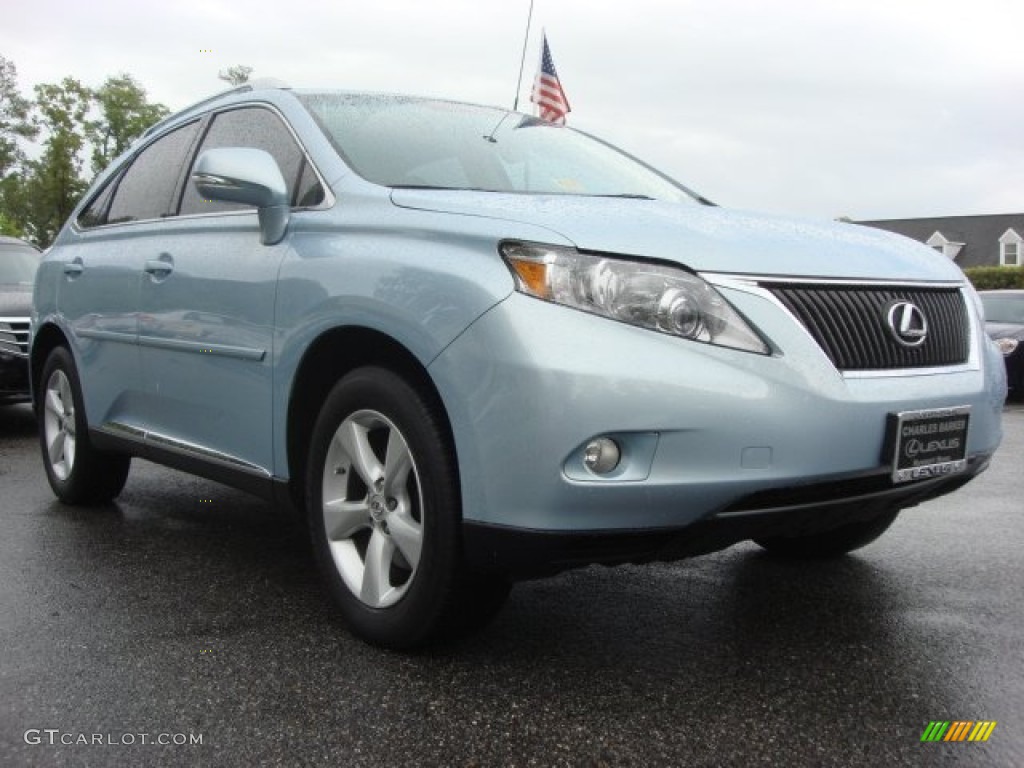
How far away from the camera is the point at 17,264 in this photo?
9.88m

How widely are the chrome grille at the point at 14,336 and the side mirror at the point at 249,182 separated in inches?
219

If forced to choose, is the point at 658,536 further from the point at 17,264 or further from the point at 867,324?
the point at 17,264

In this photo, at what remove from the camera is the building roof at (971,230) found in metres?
58.0

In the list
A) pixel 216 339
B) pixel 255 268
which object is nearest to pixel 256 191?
pixel 255 268

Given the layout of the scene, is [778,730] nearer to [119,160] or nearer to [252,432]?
[252,432]

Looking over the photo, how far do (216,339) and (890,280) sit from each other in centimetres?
218

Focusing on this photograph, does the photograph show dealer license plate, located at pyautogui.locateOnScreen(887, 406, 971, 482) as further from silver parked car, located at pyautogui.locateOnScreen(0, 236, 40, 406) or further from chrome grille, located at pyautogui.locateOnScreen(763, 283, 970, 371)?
silver parked car, located at pyautogui.locateOnScreen(0, 236, 40, 406)

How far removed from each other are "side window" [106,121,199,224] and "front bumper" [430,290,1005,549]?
7.79ft

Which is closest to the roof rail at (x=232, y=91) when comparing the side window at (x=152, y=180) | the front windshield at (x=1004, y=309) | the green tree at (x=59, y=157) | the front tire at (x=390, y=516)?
the side window at (x=152, y=180)

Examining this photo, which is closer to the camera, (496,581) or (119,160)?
(496,581)

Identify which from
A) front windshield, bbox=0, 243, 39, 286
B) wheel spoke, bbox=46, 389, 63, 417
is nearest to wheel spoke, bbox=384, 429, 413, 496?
wheel spoke, bbox=46, 389, 63, 417

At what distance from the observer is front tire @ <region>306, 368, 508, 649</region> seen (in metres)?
2.83

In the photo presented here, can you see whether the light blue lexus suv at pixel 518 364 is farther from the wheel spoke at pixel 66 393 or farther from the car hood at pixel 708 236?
→ the wheel spoke at pixel 66 393

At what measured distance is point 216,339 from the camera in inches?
148
